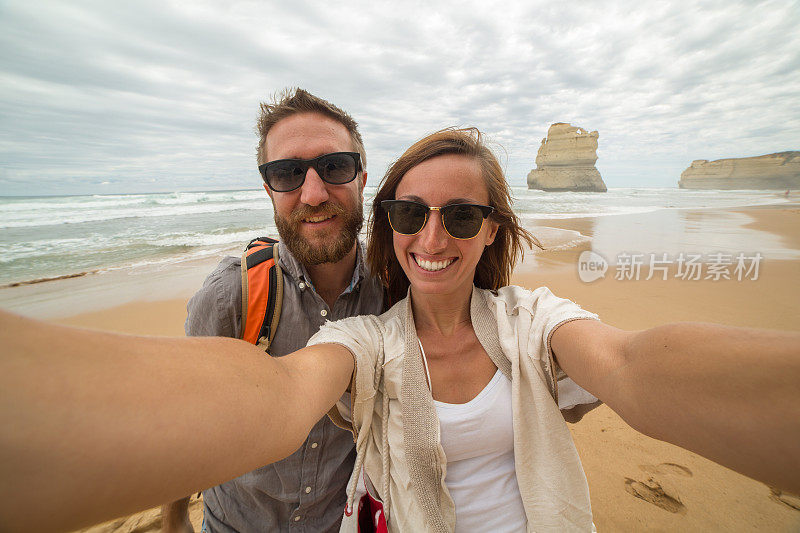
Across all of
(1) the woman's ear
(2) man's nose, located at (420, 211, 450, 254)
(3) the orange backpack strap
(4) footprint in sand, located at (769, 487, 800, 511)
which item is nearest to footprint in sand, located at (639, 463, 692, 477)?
(4) footprint in sand, located at (769, 487, 800, 511)

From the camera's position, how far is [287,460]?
5.24 ft

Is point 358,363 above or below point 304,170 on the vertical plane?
below

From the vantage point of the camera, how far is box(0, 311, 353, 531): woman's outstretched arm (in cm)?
45

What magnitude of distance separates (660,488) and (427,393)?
2.51m

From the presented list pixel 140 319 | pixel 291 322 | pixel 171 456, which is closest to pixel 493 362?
pixel 291 322

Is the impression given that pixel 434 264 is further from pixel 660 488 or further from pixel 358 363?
pixel 660 488

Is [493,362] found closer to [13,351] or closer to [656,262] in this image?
[13,351]

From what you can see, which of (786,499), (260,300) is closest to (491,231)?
(260,300)

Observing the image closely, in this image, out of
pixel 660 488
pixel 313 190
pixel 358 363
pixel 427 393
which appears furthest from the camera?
pixel 660 488

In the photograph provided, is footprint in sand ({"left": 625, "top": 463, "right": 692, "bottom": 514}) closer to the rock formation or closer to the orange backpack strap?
the orange backpack strap

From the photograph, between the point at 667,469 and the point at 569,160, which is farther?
the point at 569,160

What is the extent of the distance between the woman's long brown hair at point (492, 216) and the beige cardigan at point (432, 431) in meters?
0.65

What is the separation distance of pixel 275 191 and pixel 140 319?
4968 mm

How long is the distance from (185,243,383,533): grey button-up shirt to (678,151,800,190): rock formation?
202 feet
